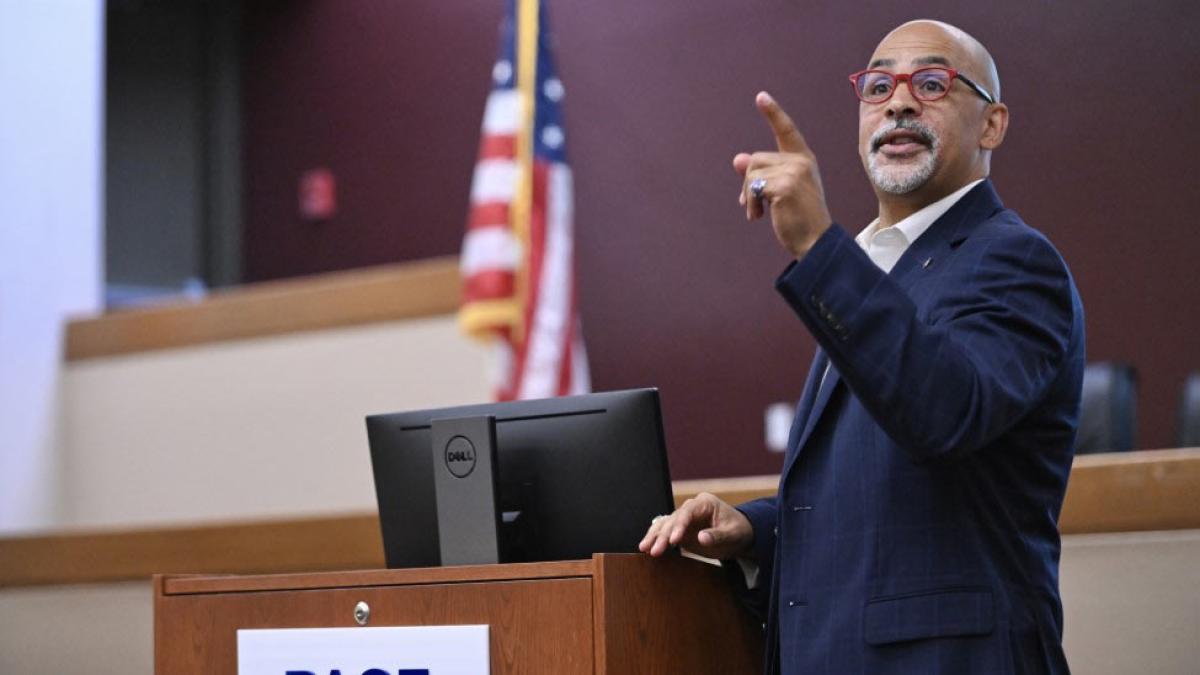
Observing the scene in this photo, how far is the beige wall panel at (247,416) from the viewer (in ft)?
17.5

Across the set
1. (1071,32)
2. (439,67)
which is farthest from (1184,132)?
(439,67)

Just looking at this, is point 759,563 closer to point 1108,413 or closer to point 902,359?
point 902,359

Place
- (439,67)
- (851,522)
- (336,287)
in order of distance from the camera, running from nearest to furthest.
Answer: (851,522) → (336,287) → (439,67)

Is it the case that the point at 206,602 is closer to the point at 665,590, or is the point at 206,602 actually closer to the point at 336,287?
the point at 665,590

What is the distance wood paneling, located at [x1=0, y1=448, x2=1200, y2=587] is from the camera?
8.50ft

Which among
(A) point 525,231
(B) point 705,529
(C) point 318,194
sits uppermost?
(C) point 318,194

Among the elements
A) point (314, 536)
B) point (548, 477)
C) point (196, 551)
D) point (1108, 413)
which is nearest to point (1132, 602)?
point (548, 477)

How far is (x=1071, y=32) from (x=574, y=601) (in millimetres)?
4041

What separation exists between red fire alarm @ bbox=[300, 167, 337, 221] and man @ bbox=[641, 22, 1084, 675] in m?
5.69

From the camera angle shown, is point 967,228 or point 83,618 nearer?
point 967,228

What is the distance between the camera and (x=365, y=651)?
1905 millimetres

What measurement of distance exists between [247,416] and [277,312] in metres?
0.39

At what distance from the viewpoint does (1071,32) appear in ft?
17.2

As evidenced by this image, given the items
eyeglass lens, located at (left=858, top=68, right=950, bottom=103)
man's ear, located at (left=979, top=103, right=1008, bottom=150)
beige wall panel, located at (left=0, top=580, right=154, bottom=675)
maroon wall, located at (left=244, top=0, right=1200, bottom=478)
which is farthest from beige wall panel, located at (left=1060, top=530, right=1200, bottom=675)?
maroon wall, located at (left=244, top=0, right=1200, bottom=478)
